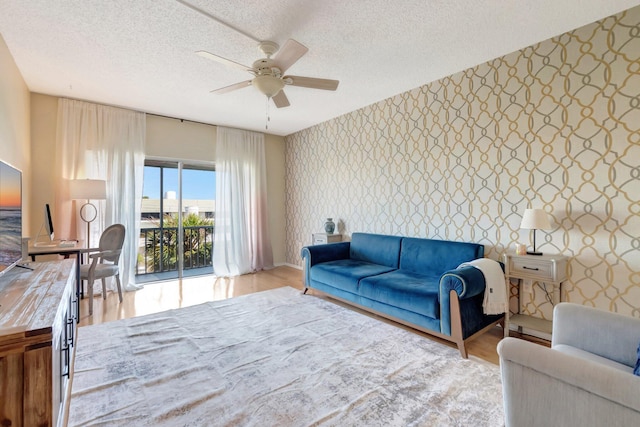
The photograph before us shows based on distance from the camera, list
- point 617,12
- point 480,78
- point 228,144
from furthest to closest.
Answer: point 228,144 < point 480,78 < point 617,12

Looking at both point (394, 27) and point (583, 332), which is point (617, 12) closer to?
point (394, 27)

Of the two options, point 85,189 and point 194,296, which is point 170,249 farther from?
point 85,189

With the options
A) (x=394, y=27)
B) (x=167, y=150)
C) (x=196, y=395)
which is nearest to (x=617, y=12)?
(x=394, y=27)

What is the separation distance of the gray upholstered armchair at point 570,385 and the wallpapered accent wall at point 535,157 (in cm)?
115

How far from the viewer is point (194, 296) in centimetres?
394

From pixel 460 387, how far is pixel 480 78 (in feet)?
9.57

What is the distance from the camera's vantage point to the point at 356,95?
3.85 m

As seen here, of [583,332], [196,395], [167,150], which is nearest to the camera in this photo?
[583,332]

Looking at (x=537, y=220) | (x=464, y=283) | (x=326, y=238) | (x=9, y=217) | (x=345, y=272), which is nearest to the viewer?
(x=9, y=217)

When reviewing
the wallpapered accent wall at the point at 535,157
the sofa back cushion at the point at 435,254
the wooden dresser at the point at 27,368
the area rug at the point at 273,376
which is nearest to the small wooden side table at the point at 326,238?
the wallpapered accent wall at the point at 535,157

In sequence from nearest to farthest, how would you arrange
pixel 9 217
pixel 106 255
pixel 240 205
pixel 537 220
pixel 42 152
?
pixel 9 217 < pixel 537 220 < pixel 106 255 < pixel 42 152 < pixel 240 205

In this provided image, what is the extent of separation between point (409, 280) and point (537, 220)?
1255 millimetres

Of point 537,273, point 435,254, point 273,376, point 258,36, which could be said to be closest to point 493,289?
point 537,273

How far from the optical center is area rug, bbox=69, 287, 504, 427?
5.47ft
